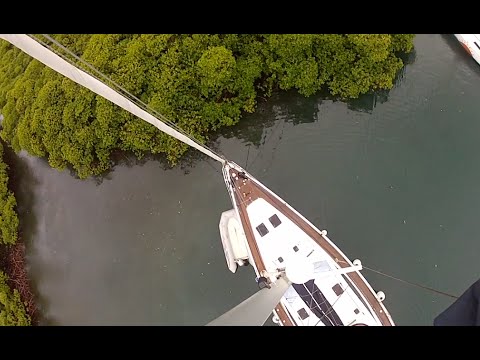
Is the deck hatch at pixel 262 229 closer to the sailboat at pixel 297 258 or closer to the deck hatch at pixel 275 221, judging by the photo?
the sailboat at pixel 297 258

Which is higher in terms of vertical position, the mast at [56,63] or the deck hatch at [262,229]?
the mast at [56,63]

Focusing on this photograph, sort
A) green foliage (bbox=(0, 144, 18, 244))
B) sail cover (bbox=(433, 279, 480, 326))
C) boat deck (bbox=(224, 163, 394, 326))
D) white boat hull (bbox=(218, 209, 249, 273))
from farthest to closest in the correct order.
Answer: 1. green foliage (bbox=(0, 144, 18, 244))
2. white boat hull (bbox=(218, 209, 249, 273))
3. boat deck (bbox=(224, 163, 394, 326))
4. sail cover (bbox=(433, 279, 480, 326))

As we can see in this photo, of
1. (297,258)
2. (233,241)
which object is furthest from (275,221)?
(233,241)

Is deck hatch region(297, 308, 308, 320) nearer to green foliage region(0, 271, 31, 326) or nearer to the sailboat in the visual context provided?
the sailboat

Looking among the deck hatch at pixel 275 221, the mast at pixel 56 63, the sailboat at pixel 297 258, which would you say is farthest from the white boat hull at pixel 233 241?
the mast at pixel 56 63

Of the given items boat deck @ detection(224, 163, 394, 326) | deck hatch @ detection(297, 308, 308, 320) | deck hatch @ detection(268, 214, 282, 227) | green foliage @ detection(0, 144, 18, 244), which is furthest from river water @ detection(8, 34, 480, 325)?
deck hatch @ detection(297, 308, 308, 320)

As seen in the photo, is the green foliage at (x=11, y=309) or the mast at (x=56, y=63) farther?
the green foliage at (x=11, y=309)
